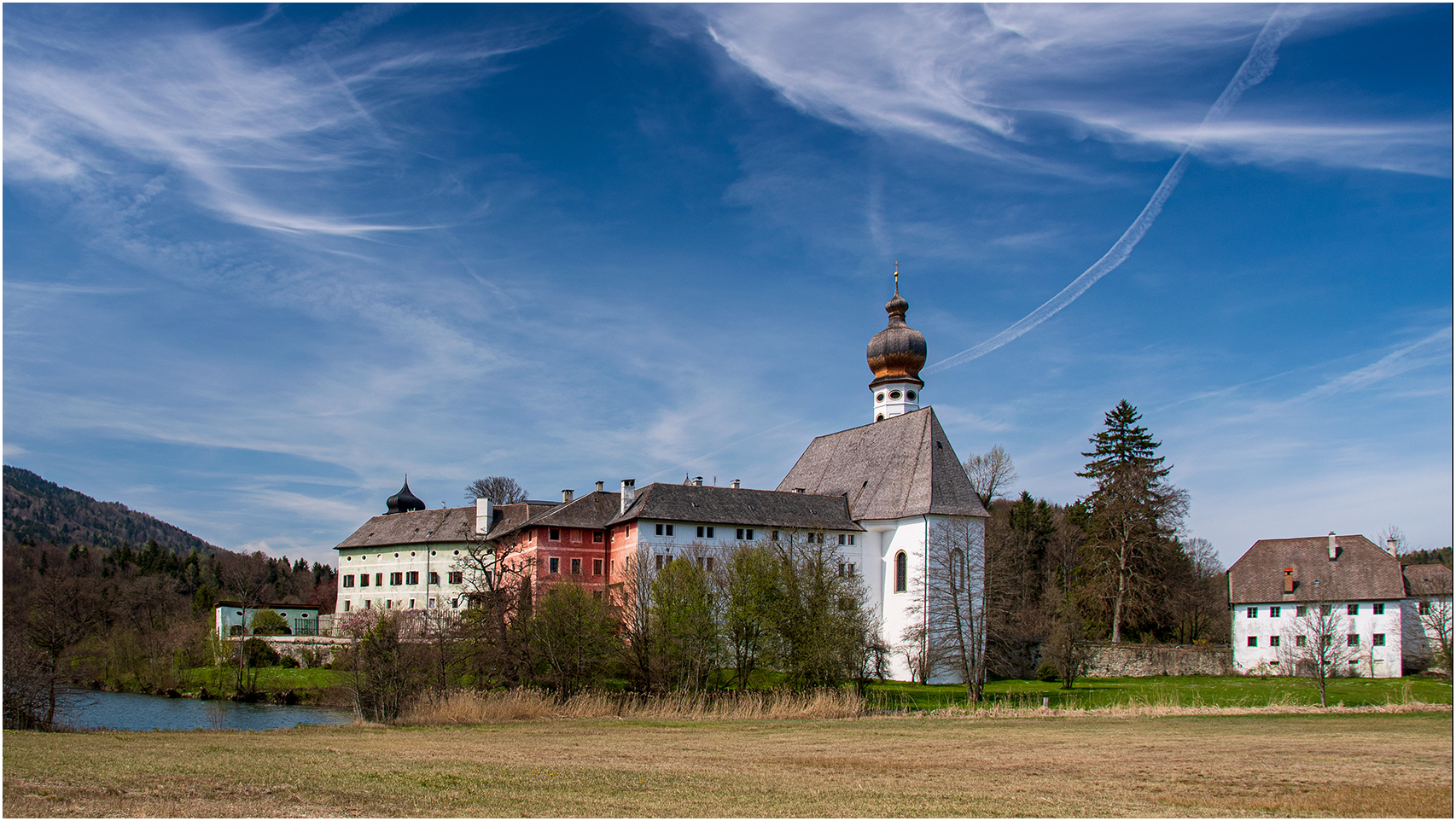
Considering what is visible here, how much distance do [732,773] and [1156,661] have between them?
4314 centimetres

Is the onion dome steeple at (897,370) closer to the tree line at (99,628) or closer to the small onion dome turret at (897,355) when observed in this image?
the small onion dome turret at (897,355)

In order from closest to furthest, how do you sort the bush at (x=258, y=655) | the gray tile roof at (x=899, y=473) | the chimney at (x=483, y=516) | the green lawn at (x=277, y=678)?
the gray tile roof at (x=899, y=473), the green lawn at (x=277, y=678), the bush at (x=258, y=655), the chimney at (x=483, y=516)

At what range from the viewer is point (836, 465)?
6075 centimetres

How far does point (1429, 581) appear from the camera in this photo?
4888cm

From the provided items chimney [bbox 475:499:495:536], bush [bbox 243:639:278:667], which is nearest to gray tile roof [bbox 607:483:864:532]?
chimney [bbox 475:499:495:536]

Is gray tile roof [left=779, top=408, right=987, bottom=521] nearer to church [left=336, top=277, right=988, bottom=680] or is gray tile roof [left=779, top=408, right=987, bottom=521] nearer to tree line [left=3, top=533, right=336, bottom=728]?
church [left=336, top=277, right=988, bottom=680]

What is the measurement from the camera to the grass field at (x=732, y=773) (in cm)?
1079

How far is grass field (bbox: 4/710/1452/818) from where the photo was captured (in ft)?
35.4

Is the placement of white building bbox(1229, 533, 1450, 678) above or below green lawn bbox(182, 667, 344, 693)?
above

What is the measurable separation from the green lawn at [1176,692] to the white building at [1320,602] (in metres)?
2.51

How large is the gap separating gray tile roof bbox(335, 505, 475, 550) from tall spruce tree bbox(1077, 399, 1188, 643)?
38460 millimetres

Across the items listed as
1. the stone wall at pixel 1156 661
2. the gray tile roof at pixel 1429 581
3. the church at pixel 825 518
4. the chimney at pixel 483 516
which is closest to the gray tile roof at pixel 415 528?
the chimney at pixel 483 516

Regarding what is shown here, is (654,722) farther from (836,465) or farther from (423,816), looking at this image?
(836,465)

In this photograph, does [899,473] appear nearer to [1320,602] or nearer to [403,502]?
[1320,602]
